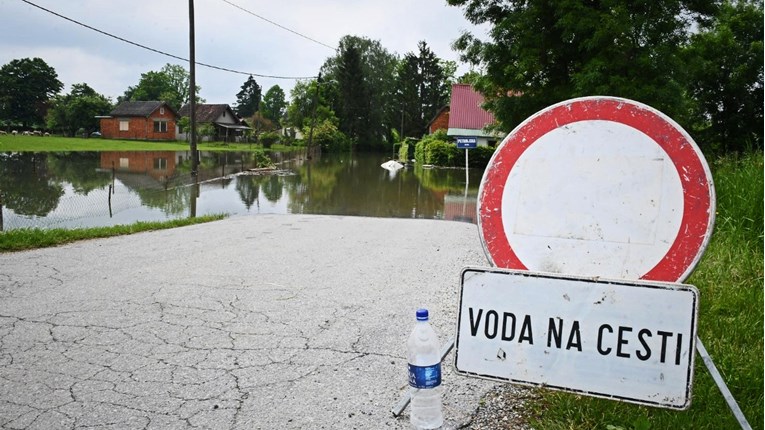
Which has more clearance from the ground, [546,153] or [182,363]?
[546,153]

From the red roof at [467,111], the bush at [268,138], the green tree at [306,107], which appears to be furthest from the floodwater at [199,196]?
the green tree at [306,107]

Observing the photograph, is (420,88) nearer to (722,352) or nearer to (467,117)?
(467,117)

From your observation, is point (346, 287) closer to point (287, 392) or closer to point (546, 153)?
point (287, 392)

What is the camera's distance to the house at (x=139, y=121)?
80.4 metres

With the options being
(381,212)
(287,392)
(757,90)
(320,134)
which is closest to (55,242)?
(287,392)

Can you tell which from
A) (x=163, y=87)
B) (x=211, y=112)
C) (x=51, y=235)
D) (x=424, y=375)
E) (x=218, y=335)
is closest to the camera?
(x=424, y=375)

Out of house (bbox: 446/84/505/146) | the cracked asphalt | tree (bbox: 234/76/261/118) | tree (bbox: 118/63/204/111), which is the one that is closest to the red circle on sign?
the cracked asphalt

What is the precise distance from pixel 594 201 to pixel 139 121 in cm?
8668

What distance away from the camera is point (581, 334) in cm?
216

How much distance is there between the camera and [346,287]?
6.04 meters

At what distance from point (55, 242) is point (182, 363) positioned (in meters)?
6.48

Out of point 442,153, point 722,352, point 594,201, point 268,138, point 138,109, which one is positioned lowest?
point 722,352

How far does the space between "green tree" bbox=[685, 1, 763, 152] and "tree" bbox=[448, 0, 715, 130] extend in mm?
4155

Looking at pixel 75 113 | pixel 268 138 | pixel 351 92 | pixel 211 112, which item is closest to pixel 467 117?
pixel 268 138
